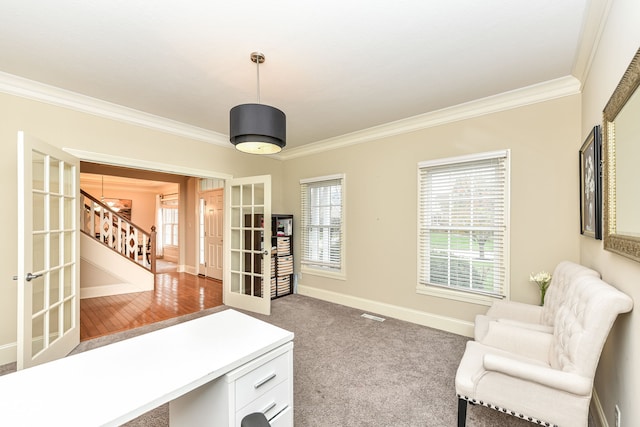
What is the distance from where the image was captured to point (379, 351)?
2.81m

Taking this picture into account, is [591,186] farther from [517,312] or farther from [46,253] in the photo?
[46,253]

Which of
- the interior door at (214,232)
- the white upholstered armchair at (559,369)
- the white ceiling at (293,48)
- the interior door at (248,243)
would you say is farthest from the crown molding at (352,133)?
the interior door at (214,232)

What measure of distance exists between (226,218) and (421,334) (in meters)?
3.24

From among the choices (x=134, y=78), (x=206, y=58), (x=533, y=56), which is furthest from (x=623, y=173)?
(x=134, y=78)

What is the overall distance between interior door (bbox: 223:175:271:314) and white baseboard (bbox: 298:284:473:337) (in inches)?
42.0

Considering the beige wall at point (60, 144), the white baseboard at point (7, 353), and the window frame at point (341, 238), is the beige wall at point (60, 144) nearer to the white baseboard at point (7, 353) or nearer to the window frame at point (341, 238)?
the white baseboard at point (7, 353)

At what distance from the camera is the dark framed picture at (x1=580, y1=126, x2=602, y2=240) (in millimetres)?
1818

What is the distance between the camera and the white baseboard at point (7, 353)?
8.30 feet

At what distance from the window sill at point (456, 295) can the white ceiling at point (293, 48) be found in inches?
86.8

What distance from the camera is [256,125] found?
6.45ft

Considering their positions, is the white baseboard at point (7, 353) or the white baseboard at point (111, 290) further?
the white baseboard at point (111, 290)

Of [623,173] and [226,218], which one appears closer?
[623,173]

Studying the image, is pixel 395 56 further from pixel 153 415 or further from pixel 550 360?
pixel 153 415

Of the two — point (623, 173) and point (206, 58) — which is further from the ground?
point (206, 58)
